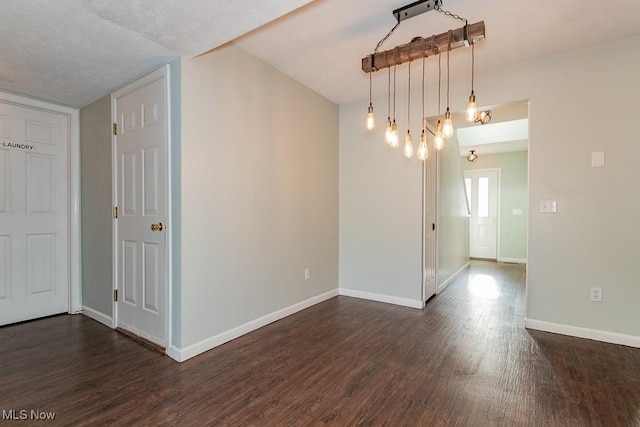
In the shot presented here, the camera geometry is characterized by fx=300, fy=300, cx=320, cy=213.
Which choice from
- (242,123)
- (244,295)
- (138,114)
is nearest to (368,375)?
(244,295)

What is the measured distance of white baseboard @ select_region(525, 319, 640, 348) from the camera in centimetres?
251

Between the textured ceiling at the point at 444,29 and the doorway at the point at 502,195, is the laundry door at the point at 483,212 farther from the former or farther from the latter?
the textured ceiling at the point at 444,29

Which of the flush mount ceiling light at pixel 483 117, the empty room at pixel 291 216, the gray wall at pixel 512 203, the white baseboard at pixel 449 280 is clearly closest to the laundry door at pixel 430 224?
the empty room at pixel 291 216

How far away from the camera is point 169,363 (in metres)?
2.21

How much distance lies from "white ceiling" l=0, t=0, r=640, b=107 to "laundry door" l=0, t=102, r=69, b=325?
15.1 inches

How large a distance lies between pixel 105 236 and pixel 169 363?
1.59 meters

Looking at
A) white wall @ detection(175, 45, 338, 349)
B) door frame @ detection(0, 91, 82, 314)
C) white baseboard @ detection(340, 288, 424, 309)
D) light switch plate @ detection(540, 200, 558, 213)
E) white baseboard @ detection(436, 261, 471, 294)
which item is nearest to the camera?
white wall @ detection(175, 45, 338, 349)

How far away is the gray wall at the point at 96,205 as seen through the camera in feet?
9.81

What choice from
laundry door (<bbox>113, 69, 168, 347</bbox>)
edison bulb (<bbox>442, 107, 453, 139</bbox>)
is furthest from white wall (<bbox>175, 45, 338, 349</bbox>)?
edison bulb (<bbox>442, 107, 453, 139</bbox>)

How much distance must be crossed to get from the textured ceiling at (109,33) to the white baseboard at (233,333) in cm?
223

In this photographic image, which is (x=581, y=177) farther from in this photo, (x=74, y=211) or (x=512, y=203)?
(x=74, y=211)

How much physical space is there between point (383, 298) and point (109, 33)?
358cm

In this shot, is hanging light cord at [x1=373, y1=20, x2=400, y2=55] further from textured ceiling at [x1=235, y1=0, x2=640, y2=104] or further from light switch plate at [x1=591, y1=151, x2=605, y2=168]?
light switch plate at [x1=591, y1=151, x2=605, y2=168]

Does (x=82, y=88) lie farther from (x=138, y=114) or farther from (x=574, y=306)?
(x=574, y=306)
